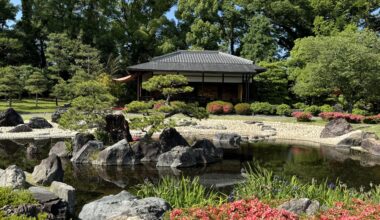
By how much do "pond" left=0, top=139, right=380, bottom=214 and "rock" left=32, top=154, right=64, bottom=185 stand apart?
0.63m

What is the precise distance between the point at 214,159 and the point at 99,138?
4.42m

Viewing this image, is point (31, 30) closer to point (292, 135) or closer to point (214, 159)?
point (292, 135)

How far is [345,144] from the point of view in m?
18.5

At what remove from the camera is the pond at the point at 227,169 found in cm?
1099

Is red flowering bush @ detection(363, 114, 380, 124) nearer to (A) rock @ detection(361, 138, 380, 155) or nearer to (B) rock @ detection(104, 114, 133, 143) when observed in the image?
(A) rock @ detection(361, 138, 380, 155)

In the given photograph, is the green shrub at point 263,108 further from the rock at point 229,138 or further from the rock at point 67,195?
the rock at point 67,195

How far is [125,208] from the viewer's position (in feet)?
22.5

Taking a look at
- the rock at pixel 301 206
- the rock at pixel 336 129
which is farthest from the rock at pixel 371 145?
the rock at pixel 301 206

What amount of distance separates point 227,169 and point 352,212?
7.24 metres

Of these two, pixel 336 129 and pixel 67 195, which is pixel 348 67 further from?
pixel 67 195

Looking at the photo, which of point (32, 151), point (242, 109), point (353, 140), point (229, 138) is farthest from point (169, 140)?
point (242, 109)

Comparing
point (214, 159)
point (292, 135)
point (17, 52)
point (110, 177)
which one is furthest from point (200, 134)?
point (17, 52)

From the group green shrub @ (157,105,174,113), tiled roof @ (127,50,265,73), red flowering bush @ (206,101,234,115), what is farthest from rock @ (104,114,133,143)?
tiled roof @ (127,50,265,73)

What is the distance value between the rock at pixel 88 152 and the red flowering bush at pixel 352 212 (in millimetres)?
9143
